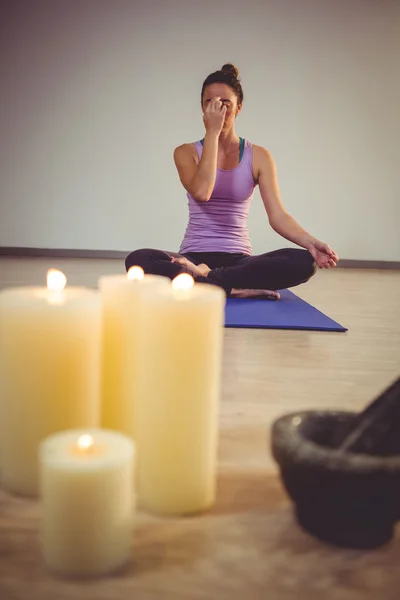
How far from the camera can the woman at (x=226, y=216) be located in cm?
214

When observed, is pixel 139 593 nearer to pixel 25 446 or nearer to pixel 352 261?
pixel 25 446

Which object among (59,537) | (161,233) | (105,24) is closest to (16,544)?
(59,537)

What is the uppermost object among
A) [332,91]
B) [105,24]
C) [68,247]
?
[105,24]

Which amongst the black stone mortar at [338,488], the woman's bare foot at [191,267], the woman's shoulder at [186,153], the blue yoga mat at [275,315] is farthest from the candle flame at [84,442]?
the woman's shoulder at [186,153]

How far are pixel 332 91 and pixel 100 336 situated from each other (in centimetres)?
412

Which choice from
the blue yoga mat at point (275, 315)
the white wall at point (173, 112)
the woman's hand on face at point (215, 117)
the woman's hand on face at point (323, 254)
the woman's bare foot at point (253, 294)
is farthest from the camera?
the white wall at point (173, 112)

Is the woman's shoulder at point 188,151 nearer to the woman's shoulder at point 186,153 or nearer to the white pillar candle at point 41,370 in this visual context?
the woman's shoulder at point 186,153

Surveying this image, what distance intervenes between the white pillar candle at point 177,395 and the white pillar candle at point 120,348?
0.04 metres

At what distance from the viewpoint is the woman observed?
7.04ft

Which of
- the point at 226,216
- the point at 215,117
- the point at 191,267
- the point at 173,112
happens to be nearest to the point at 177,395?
the point at 191,267

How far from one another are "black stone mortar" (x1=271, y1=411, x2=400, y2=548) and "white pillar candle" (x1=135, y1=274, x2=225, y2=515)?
8 centimetres

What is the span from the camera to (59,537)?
1.65 ft

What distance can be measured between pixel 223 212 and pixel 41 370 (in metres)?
1.81

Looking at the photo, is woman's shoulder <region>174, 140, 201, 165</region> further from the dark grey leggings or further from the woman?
the dark grey leggings
